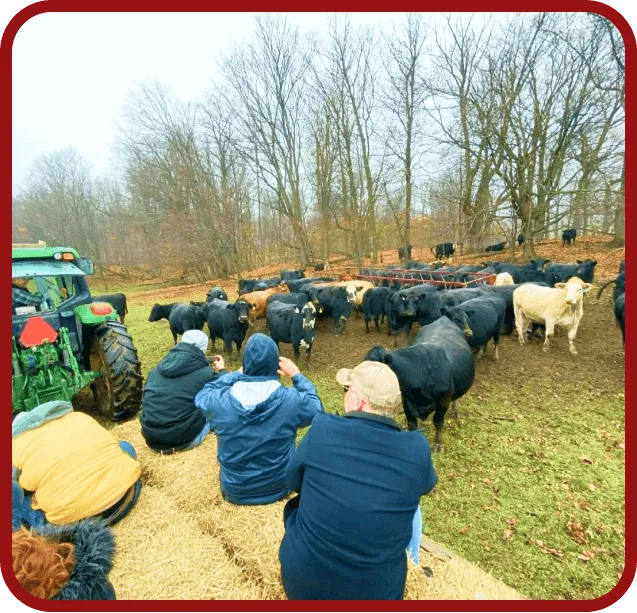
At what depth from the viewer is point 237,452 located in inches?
107

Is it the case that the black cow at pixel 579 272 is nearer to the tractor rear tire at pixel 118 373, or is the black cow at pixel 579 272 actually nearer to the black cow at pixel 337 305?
the black cow at pixel 337 305

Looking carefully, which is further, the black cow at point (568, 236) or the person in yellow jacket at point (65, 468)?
the black cow at point (568, 236)

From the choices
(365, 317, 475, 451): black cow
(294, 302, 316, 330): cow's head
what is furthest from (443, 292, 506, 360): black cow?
(294, 302, 316, 330): cow's head

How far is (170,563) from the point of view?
244 centimetres

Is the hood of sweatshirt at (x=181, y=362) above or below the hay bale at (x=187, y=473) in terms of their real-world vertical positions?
above

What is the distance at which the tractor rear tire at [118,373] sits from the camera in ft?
14.8

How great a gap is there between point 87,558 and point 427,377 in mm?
3484

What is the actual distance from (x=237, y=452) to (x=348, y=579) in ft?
4.62

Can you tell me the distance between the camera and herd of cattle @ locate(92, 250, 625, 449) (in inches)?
161

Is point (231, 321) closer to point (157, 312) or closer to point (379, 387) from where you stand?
point (157, 312)

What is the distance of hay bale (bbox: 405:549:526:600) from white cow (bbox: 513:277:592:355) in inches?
241

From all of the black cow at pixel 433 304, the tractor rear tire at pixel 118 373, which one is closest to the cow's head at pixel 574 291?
the black cow at pixel 433 304

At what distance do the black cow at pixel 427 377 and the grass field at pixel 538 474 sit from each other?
587 millimetres
